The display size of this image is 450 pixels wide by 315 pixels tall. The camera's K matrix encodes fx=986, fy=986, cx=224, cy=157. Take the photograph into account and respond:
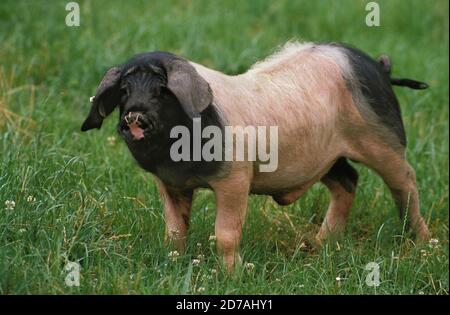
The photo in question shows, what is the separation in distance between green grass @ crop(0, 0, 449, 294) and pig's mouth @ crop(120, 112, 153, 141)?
0.73 m

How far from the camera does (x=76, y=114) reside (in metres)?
8.20

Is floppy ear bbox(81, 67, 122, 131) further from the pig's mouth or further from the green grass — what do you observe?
the green grass

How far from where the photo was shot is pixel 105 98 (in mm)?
5477

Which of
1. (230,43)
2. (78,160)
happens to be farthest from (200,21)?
(78,160)

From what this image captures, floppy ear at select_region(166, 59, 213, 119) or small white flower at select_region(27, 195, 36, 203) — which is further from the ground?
floppy ear at select_region(166, 59, 213, 119)

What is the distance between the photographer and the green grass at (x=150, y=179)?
5.44 meters

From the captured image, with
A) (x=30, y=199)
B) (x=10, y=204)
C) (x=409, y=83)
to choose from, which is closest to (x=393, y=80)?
(x=409, y=83)

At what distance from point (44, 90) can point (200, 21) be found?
224 centimetres

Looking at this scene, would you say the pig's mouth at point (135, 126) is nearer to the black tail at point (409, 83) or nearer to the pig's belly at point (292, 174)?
the pig's belly at point (292, 174)

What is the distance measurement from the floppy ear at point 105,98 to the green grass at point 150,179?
0.54 meters

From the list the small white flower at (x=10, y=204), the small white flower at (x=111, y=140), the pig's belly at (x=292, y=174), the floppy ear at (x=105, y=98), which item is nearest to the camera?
the floppy ear at (x=105, y=98)

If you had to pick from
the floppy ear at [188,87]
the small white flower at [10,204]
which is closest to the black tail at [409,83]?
the floppy ear at [188,87]

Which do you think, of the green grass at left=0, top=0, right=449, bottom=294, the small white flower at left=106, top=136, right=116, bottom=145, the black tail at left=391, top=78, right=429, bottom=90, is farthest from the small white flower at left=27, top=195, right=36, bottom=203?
the black tail at left=391, top=78, right=429, bottom=90

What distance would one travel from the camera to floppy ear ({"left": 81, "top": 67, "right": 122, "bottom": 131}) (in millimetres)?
5338
